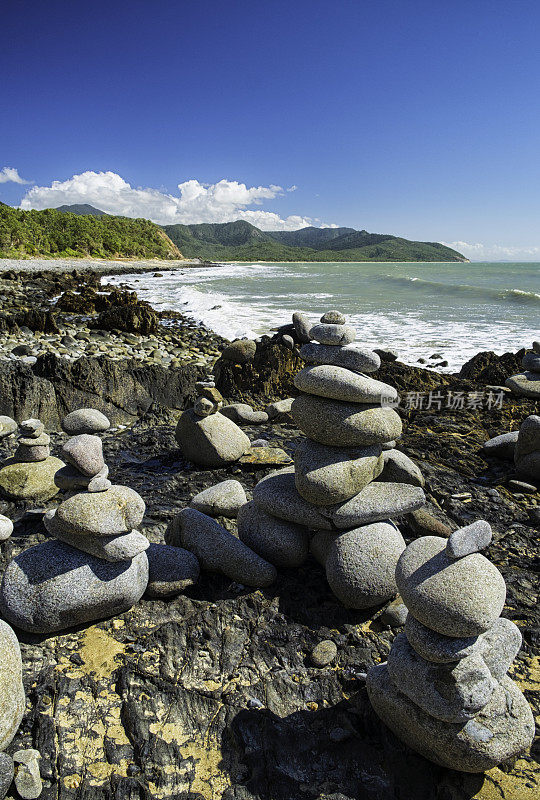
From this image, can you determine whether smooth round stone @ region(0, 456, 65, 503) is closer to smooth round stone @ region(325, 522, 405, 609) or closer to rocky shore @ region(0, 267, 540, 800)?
rocky shore @ region(0, 267, 540, 800)

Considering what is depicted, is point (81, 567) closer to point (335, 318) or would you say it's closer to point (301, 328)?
point (335, 318)

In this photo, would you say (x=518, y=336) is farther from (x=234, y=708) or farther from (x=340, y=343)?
(x=234, y=708)

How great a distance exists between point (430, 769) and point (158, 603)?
6.47ft

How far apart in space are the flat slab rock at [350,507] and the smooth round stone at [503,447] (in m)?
2.93

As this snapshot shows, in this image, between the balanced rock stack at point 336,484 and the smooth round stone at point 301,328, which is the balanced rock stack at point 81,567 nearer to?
the balanced rock stack at point 336,484

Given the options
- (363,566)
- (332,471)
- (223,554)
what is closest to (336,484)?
(332,471)

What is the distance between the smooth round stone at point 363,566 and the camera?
11.3 ft

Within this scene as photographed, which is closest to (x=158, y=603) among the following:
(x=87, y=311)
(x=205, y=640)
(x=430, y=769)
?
(x=205, y=640)

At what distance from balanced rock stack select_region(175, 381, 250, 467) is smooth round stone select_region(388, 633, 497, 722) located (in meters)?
3.59

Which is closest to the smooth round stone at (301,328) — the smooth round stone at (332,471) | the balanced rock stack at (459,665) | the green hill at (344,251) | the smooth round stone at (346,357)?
the smooth round stone at (346,357)

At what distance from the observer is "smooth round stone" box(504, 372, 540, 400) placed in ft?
26.1

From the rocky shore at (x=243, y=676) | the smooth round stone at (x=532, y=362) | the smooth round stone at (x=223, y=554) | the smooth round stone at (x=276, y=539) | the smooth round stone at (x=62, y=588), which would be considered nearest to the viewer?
the rocky shore at (x=243, y=676)

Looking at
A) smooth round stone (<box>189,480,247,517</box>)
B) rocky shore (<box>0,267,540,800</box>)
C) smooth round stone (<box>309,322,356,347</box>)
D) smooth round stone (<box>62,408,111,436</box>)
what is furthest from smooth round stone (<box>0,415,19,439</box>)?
smooth round stone (<box>309,322,356,347</box>)

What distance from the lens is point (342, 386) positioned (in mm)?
3910
